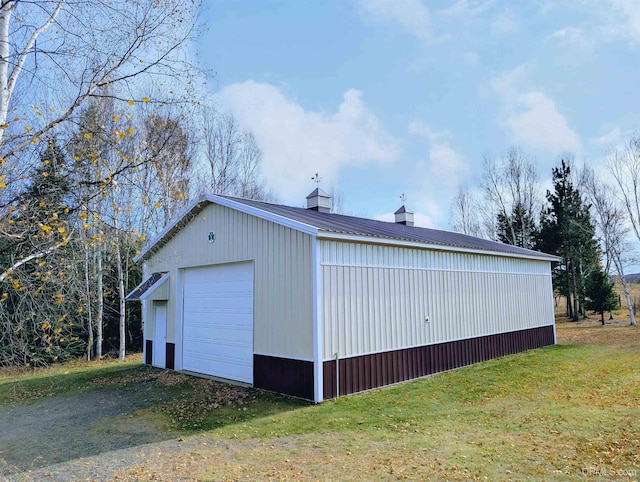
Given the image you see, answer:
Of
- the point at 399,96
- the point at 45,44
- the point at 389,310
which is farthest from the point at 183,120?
the point at 399,96

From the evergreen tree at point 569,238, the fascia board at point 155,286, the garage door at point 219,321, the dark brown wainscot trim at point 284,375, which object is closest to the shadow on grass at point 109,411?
the dark brown wainscot trim at point 284,375

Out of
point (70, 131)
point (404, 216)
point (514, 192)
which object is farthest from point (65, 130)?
point (514, 192)

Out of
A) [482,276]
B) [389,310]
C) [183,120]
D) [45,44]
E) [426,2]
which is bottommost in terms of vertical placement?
[389,310]

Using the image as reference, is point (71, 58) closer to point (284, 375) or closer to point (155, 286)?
point (284, 375)

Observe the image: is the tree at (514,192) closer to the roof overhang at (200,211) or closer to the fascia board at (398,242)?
the fascia board at (398,242)

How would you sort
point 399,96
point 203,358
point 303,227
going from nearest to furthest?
1. point 303,227
2. point 203,358
3. point 399,96

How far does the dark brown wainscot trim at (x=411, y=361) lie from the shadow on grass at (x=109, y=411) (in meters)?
0.99

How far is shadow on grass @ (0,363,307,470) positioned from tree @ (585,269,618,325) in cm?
1994

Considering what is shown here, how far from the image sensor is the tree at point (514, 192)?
2810 centimetres

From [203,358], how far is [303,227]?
4.92 m

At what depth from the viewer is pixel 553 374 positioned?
9500 mm

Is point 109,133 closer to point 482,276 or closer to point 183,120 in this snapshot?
point 183,120

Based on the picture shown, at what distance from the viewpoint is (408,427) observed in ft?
20.0

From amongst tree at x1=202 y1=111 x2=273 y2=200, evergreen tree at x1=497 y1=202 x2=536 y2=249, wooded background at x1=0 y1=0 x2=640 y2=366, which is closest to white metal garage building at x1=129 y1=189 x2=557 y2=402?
wooded background at x1=0 y1=0 x2=640 y2=366
